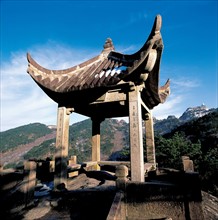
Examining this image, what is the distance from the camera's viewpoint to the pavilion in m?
4.65

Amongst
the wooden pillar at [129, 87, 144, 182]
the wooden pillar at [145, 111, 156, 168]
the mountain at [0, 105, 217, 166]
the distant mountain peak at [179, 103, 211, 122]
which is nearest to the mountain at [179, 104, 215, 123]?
the distant mountain peak at [179, 103, 211, 122]

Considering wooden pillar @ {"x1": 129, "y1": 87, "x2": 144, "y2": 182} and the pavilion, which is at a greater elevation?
the pavilion

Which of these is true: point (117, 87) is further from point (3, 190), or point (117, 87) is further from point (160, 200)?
point (3, 190)

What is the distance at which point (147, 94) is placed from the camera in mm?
6934

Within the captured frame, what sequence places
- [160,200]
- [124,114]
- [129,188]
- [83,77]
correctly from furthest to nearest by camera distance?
[124,114] < [83,77] < [129,188] < [160,200]

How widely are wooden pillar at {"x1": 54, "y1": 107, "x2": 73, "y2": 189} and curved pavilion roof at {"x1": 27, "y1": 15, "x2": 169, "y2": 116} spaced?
1.48 feet

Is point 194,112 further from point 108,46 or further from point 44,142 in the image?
point 108,46

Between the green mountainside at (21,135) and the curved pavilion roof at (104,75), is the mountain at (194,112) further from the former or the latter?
the curved pavilion roof at (104,75)

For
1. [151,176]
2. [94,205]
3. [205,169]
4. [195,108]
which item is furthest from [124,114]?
[195,108]

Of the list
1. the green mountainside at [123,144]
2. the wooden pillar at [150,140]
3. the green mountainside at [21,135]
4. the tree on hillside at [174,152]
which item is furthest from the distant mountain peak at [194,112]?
the wooden pillar at [150,140]

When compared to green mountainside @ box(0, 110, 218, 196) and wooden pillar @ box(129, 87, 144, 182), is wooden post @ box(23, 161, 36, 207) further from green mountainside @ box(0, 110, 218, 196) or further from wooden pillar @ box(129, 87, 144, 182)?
green mountainside @ box(0, 110, 218, 196)

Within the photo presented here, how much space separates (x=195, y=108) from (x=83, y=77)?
442 feet

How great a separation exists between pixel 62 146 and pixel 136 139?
8.57 ft

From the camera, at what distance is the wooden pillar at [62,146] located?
219 inches
